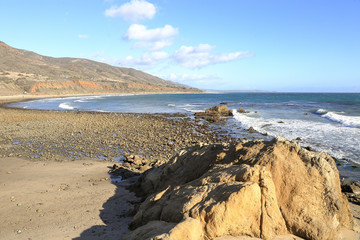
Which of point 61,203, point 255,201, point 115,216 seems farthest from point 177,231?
point 61,203

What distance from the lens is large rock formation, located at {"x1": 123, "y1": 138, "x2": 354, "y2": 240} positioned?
13.7 ft

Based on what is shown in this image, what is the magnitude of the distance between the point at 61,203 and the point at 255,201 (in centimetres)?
569

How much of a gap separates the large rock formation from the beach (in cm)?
90

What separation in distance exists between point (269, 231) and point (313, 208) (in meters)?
1.34

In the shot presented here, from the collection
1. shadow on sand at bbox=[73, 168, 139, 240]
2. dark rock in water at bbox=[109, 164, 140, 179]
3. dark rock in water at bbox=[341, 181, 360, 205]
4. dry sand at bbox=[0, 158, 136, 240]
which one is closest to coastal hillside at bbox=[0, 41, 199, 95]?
dry sand at bbox=[0, 158, 136, 240]

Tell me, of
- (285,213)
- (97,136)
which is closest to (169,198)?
(285,213)

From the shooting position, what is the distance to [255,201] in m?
4.40

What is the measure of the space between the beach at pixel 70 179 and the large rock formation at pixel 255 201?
0.90 metres

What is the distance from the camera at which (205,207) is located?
14.0ft

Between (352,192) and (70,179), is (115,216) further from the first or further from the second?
(352,192)

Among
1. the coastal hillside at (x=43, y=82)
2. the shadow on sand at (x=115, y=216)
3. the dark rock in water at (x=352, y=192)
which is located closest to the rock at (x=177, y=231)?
the shadow on sand at (x=115, y=216)

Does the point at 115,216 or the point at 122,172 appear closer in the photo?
the point at 115,216

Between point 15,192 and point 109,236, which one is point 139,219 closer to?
point 109,236

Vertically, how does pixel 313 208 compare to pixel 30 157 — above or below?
above
